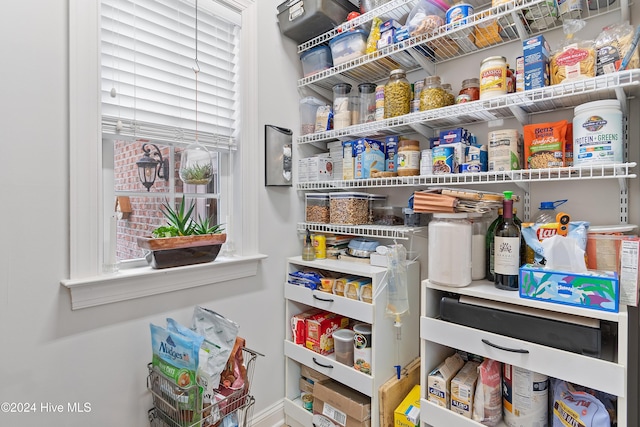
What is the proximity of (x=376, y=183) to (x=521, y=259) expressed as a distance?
28.8 inches

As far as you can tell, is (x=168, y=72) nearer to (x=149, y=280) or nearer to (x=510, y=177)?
(x=149, y=280)

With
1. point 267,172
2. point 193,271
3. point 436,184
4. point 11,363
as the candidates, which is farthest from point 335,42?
point 11,363

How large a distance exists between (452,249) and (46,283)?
59.2 inches

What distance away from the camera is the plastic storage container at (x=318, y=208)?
6.45ft

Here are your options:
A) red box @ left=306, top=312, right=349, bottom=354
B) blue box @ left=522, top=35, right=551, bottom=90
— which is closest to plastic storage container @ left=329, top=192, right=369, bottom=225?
red box @ left=306, top=312, right=349, bottom=354

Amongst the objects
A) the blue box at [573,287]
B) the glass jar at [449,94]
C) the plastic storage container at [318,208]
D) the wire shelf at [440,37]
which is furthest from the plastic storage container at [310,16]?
the blue box at [573,287]

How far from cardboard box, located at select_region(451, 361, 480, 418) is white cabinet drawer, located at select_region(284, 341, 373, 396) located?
1.25 feet

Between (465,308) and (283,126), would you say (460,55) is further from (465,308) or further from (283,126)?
(465,308)

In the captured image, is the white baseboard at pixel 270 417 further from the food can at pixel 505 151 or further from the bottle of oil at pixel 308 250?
the food can at pixel 505 151

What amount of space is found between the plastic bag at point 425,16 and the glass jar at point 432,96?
0.71 ft

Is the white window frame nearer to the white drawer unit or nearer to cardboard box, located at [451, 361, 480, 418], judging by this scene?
the white drawer unit

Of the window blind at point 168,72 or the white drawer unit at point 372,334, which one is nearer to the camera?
the window blind at point 168,72

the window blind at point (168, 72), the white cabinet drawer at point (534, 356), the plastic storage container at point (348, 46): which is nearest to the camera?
the white cabinet drawer at point (534, 356)

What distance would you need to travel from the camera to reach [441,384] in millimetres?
1313
